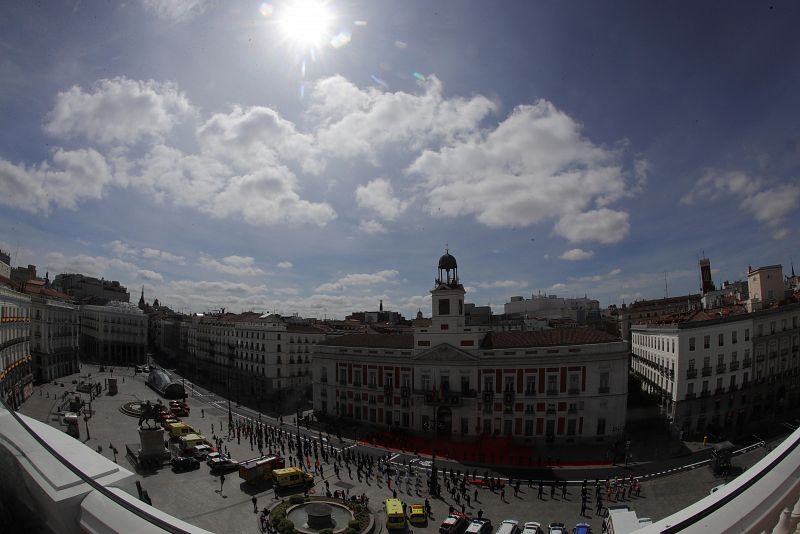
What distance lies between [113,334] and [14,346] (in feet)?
13.4

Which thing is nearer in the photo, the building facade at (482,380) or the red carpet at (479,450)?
the red carpet at (479,450)

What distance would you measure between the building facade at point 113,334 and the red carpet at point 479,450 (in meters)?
17.0

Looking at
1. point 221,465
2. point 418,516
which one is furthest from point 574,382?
point 221,465

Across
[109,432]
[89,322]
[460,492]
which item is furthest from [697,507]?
[460,492]

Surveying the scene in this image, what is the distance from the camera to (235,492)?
7.60 m

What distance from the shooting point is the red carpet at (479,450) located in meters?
22.9

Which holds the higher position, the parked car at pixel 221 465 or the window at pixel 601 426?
the parked car at pixel 221 465

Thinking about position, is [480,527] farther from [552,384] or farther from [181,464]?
[552,384]

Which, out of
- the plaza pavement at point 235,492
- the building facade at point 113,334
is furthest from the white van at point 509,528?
the building facade at point 113,334

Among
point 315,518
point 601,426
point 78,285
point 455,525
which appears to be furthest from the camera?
point 601,426

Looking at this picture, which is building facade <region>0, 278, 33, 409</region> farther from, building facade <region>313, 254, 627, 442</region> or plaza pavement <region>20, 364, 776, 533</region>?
building facade <region>313, 254, 627, 442</region>

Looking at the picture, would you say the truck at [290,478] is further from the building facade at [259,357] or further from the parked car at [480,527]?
the building facade at [259,357]

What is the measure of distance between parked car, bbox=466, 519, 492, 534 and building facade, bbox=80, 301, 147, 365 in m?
10.9

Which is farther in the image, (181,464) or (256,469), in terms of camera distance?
(256,469)
